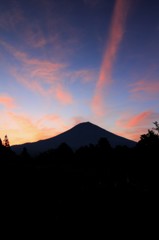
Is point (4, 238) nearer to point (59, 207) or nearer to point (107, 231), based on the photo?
point (59, 207)

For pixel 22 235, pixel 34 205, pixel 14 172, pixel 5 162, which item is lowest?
pixel 22 235

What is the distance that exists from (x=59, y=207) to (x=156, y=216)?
367cm

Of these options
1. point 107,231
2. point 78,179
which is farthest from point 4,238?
point 78,179

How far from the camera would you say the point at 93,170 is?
29.4m

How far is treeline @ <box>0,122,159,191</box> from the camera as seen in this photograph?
10911 mm

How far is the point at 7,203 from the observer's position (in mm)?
9180

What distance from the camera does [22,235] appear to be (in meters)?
6.88

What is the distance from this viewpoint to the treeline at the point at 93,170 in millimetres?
10911

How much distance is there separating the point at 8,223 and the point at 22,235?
103cm

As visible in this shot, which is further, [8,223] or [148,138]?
[148,138]

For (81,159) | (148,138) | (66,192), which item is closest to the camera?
(66,192)

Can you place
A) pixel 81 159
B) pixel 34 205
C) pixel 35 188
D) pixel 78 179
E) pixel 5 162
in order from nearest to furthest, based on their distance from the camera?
pixel 34 205
pixel 35 188
pixel 78 179
pixel 5 162
pixel 81 159

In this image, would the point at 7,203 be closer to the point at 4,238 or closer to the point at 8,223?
the point at 8,223

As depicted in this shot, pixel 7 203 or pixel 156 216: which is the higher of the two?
pixel 7 203
